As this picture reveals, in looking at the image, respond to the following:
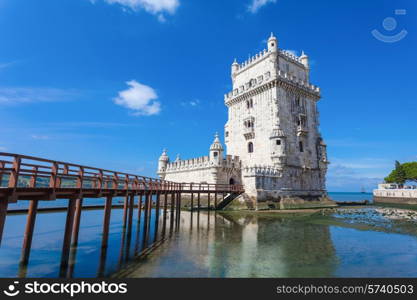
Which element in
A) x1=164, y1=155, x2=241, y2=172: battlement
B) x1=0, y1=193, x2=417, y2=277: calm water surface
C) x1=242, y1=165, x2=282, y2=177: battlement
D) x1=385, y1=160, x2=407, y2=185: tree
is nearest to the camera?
x1=0, y1=193, x2=417, y2=277: calm water surface

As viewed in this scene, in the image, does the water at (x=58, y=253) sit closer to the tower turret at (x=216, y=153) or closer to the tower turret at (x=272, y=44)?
the tower turret at (x=216, y=153)

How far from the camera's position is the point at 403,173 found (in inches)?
2522

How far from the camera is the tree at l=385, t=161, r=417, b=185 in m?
62.1

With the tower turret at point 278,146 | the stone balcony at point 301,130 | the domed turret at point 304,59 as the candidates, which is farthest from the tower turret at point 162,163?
Result: the domed turret at point 304,59

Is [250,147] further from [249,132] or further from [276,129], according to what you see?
[276,129]

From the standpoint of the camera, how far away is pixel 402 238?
50.9 feet

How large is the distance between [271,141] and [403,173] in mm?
53510

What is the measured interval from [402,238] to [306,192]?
21.6 meters

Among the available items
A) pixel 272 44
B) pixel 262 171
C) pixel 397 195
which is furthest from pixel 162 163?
pixel 397 195

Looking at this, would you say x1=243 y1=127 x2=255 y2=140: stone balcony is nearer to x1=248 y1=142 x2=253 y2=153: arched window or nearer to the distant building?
x1=248 y1=142 x2=253 y2=153: arched window

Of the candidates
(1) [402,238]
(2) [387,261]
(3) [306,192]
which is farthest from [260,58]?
(2) [387,261]

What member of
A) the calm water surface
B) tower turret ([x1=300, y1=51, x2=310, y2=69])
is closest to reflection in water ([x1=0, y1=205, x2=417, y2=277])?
the calm water surface

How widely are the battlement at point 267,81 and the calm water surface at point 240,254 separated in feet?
80.8

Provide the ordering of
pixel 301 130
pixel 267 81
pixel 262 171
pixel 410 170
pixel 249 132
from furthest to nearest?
pixel 410 170 < pixel 249 132 < pixel 301 130 < pixel 267 81 < pixel 262 171
